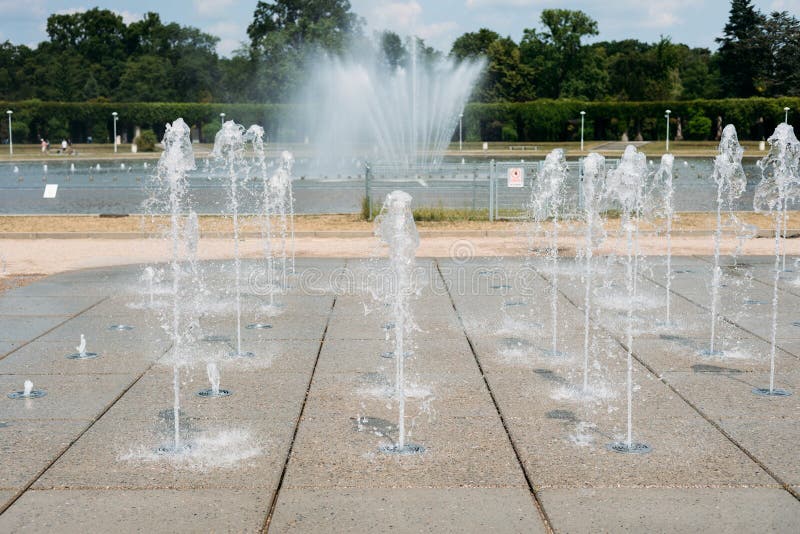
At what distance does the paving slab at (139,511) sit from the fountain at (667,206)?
5865 millimetres

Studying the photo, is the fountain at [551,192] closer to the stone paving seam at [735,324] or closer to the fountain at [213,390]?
the stone paving seam at [735,324]

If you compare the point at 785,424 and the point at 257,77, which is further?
the point at 257,77

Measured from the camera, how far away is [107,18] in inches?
4107

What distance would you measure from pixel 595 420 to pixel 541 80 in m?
89.1

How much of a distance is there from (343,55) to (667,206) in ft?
231

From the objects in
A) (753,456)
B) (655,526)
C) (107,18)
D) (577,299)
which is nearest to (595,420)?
(753,456)

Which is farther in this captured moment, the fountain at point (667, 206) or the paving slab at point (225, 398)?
the fountain at point (667, 206)

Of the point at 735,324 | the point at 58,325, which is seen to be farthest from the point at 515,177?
the point at 58,325

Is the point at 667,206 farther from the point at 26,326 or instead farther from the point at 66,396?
the point at 66,396

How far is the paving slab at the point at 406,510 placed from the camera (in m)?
4.66

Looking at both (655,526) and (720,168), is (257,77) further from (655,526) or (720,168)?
(655,526)

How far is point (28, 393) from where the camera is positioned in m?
7.09

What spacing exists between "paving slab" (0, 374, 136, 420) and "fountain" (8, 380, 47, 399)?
0.14ft

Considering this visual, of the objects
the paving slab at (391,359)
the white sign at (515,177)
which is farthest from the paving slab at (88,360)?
the white sign at (515,177)
